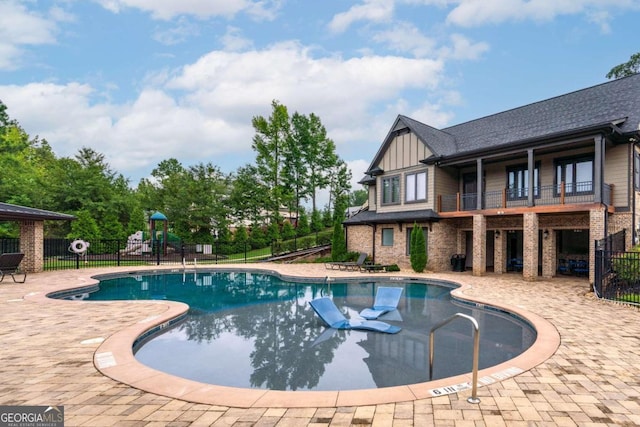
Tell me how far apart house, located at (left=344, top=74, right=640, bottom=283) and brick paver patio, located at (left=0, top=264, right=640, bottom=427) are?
844 centimetres

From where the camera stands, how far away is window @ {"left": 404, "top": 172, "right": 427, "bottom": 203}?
1889 centimetres

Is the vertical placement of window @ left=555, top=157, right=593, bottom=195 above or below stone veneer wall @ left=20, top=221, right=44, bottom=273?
above

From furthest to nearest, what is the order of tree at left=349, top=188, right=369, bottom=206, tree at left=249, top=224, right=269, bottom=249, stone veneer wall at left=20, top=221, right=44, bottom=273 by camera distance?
tree at left=349, top=188, right=369, bottom=206 < tree at left=249, top=224, right=269, bottom=249 < stone veneer wall at left=20, top=221, right=44, bottom=273

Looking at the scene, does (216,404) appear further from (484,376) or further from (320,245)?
(320,245)

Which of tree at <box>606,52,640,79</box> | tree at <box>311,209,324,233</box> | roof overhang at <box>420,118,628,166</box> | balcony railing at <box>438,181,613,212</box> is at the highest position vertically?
tree at <box>606,52,640,79</box>

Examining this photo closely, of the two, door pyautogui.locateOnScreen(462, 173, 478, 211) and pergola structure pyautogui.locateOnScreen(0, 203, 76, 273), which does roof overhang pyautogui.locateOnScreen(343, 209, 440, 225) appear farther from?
pergola structure pyautogui.locateOnScreen(0, 203, 76, 273)

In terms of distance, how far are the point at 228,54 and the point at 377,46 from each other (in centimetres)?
863

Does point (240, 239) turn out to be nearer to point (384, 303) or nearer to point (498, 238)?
point (498, 238)

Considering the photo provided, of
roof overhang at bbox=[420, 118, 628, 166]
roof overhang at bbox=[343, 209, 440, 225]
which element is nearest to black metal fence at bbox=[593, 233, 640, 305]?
roof overhang at bbox=[420, 118, 628, 166]

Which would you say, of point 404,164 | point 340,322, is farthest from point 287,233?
point 340,322

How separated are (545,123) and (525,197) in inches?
148

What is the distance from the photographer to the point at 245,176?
33.3m

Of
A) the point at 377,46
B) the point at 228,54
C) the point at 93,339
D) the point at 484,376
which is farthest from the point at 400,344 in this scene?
the point at 228,54

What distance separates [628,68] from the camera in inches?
1219
